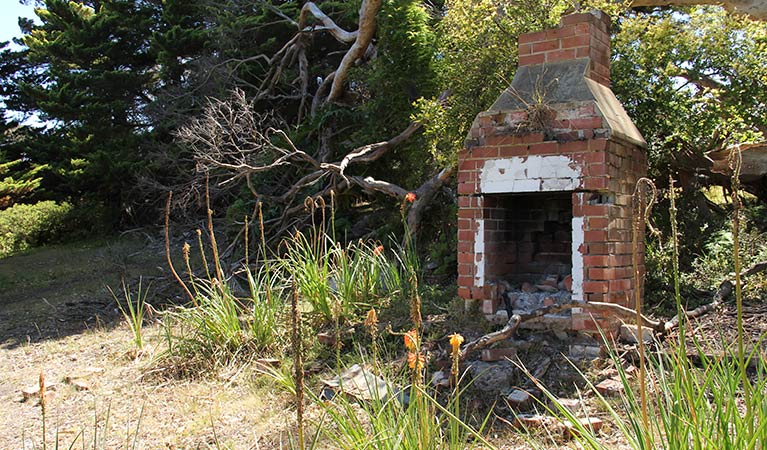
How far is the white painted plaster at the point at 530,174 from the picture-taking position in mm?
4324

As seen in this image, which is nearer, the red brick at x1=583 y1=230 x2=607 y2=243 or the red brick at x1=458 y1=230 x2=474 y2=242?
the red brick at x1=583 y1=230 x2=607 y2=243

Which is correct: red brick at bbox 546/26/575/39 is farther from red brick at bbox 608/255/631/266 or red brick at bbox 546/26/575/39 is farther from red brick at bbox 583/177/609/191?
red brick at bbox 608/255/631/266

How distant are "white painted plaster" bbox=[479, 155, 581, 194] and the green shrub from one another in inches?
500

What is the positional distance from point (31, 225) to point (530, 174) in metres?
13.4

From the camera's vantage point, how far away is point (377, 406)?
92.8 inches

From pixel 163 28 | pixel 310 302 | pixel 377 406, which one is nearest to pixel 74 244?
pixel 163 28

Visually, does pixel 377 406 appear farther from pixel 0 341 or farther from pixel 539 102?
pixel 0 341

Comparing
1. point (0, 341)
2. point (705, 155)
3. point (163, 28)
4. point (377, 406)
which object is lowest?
point (0, 341)

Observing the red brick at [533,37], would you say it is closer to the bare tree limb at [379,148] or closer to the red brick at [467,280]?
the red brick at [467,280]

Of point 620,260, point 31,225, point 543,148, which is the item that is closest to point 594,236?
point 620,260

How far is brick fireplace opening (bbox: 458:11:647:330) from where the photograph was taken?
13.9 ft

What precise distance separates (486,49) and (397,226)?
3111 millimetres

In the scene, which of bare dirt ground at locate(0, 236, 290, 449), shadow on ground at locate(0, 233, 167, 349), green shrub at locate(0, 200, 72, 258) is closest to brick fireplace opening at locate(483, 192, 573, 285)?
bare dirt ground at locate(0, 236, 290, 449)

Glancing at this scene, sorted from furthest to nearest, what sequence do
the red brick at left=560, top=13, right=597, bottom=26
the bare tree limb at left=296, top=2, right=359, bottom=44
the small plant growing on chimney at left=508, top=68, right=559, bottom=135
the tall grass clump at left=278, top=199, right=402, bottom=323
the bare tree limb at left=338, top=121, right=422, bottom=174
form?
the bare tree limb at left=296, top=2, right=359, bottom=44 < the bare tree limb at left=338, top=121, right=422, bottom=174 < the tall grass clump at left=278, top=199, right=402, bottom=323 < the red brick at left=560, top=13, right=597, bottom=26 < the small plant growing on chimney at left=508, top=68, right=559, bottom=135
